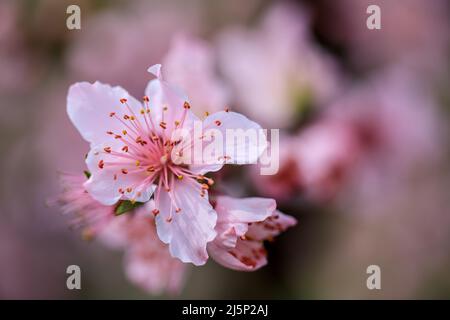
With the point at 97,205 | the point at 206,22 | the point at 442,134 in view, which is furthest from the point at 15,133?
the point at 442,134

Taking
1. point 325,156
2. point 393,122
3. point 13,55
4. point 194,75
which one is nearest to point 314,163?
point 325,156

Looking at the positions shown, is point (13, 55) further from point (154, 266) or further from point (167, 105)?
point (167, 105)

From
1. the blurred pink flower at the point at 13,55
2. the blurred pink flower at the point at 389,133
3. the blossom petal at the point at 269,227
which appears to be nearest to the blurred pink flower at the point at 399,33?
the blurred pink flower at the point at 389,133

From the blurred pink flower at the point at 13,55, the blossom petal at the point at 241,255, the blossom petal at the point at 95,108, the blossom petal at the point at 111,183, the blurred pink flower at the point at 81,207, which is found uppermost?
the blurred pink flower at the point at 13,55

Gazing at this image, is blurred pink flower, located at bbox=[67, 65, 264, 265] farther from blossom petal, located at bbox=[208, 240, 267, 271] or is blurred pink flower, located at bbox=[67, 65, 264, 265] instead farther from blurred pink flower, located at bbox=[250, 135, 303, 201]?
blurred pink flower, located at bbox=[250, 135, 303, 201]

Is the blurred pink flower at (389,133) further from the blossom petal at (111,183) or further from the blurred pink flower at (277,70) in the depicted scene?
the blossom petal at (111,183)

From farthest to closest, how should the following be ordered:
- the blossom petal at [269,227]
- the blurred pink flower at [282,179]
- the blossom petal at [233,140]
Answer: the blurred pink flower at [282,179]
the blossom petal at [269,227]
the blossom petal at [233,140]
